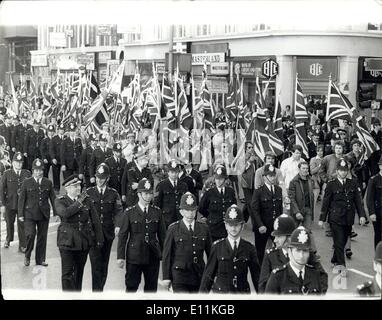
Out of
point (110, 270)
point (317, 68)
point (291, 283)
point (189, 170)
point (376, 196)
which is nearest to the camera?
point (291, 283)

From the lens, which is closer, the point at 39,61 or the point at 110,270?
the point at 110,270

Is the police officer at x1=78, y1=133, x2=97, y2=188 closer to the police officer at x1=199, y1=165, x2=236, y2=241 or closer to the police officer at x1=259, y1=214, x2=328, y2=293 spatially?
the police officer at x1=199, y1=165, x2=236, y2=241

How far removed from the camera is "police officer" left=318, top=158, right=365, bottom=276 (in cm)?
1233

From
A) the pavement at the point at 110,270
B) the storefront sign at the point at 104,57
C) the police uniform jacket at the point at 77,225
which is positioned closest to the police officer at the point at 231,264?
the pavement at the point at 110,270

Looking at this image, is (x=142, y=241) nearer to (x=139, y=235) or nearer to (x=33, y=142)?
(x=139, y=235)

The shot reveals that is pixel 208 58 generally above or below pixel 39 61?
above

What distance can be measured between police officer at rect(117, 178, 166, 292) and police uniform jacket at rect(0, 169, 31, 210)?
12.5 ft

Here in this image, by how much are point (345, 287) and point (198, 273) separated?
292 cm

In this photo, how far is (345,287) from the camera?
36.4ft

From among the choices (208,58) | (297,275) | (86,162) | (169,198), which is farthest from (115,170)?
(208,58)

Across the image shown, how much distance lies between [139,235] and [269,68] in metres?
16.8

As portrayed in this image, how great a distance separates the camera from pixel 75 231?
10180 mm

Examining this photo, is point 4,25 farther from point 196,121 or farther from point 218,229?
point 196,121

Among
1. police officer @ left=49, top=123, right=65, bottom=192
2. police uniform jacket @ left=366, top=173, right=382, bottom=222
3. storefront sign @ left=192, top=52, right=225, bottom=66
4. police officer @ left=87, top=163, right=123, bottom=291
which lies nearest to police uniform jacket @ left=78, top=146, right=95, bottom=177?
police officer @ left=49, top=123, right=65, bottom=192
